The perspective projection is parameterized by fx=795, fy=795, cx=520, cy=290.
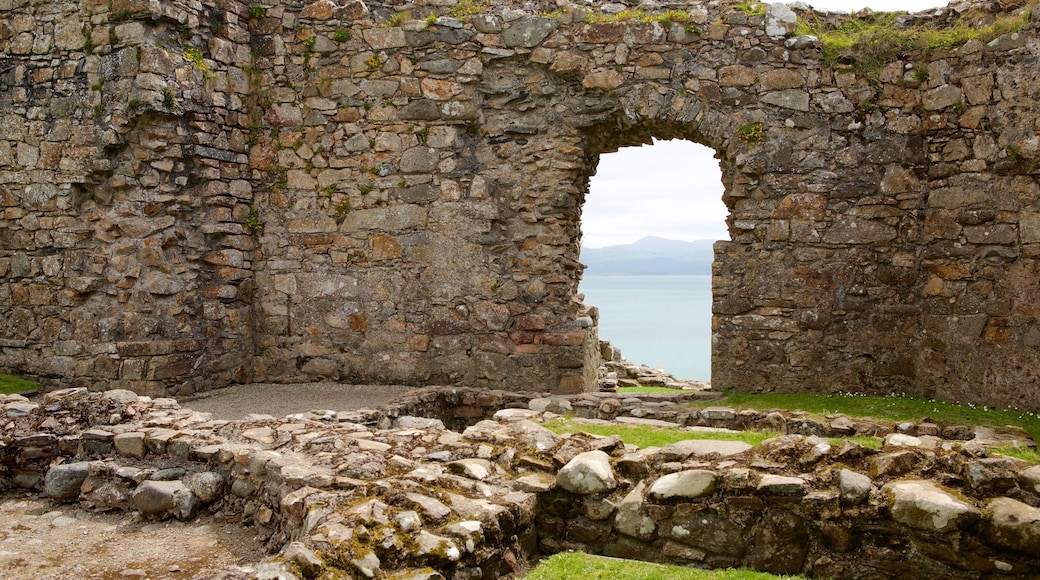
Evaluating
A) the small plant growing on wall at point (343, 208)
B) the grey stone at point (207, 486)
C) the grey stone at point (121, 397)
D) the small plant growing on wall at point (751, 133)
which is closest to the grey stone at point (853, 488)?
the grey stone at point (207, 486)

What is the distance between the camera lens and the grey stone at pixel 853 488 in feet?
15.0

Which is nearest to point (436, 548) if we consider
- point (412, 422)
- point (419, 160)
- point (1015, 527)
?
point (1015, 527)

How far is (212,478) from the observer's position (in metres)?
5.96

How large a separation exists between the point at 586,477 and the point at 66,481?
4.22m

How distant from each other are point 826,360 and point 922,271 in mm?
1445

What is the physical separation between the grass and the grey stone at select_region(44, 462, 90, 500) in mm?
8527

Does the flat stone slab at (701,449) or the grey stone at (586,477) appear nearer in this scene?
the grey stone at (586,477)

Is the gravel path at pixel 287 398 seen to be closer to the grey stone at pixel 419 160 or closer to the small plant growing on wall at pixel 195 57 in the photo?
the grey stone at pixel 419 160

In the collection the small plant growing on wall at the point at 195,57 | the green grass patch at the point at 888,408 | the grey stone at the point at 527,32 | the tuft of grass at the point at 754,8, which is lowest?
the green grass patch at the point at 888,408

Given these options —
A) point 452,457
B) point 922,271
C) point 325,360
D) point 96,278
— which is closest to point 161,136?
point 96,278

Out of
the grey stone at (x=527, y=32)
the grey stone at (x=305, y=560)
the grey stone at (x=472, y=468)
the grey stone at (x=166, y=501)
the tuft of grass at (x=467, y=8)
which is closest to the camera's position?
the grey stone at (x=305, y=560)

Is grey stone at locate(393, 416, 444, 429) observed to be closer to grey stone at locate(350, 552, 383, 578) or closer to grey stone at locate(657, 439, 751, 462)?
grey stone at locate(657, 439, 751, 462)

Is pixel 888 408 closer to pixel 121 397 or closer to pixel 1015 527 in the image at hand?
pixel 1015 527

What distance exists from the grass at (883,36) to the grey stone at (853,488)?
597cm
